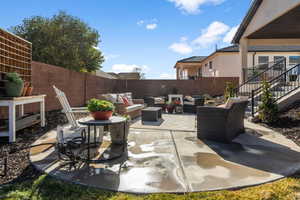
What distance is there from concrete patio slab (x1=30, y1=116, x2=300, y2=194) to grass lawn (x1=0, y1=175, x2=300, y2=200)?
0.10m

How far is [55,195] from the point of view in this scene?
2.06 metres

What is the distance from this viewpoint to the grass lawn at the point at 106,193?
6.63 ft

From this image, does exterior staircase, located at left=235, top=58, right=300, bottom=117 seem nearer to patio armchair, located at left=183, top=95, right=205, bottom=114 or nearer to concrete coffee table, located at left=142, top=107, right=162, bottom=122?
patio armchair, located at left=183, top=95, right=205, bottom=114

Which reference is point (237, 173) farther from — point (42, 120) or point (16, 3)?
point (16, 3)

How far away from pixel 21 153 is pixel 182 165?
2.73 metres

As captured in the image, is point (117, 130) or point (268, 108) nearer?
point (117, 130)

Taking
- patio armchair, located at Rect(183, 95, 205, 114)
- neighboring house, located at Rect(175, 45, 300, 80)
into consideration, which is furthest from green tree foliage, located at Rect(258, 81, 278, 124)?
neighboring house, located at Rect(175, 45, 300, 80)

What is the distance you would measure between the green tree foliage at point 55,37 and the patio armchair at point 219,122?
9.51 metres

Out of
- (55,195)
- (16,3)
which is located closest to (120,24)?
(16,3)

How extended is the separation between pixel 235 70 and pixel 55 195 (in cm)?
1481

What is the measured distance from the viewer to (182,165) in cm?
285

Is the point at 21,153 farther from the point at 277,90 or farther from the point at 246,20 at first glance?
the point at 246,20

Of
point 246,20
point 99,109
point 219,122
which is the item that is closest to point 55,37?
point 246,20

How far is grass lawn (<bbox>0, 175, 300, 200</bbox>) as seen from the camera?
6.63ft
